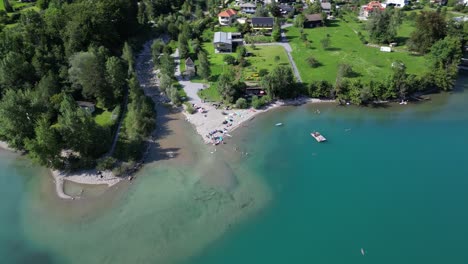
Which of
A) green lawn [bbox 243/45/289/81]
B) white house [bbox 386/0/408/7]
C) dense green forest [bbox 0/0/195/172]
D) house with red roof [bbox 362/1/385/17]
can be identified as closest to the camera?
dense green forest [bbox 0/0/195/172]

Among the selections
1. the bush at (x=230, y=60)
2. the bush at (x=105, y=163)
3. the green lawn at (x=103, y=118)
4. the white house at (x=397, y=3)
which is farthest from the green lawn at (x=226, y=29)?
the bush at (x=105, y=163)

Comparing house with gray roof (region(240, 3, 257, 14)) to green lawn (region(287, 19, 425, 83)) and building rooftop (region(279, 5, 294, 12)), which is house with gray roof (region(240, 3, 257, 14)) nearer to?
building rooftop (region(279, 5, 294, 12))

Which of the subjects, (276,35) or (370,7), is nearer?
(276,35)

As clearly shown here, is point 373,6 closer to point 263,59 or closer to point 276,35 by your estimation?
point 276,35

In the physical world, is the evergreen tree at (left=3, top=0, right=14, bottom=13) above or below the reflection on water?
above

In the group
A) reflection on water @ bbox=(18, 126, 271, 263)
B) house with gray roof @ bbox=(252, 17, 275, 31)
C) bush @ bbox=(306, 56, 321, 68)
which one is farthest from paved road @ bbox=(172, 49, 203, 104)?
house with gray roof @ bbox=(252, 17, 275, 31)

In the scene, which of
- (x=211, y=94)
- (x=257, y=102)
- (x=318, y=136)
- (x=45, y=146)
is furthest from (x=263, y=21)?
(x=45, y=146)
